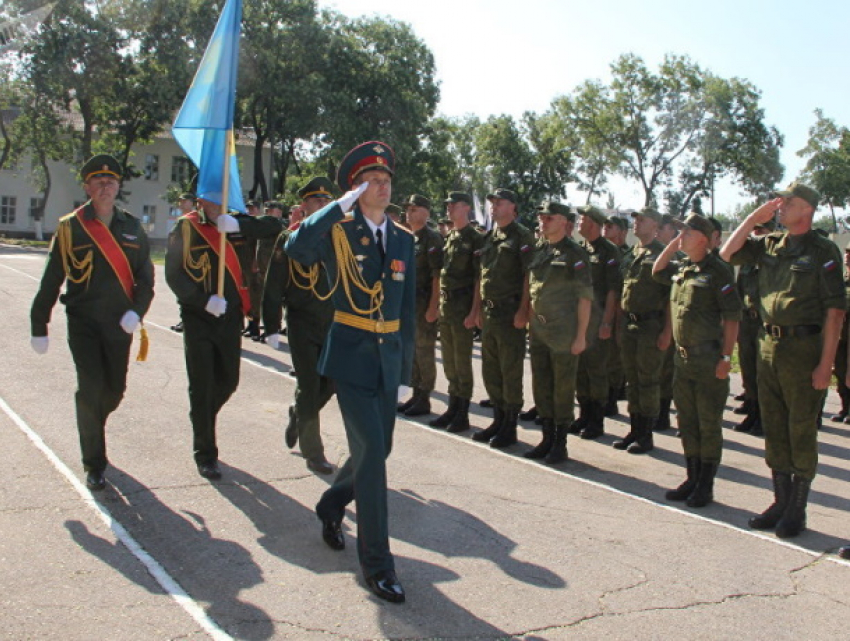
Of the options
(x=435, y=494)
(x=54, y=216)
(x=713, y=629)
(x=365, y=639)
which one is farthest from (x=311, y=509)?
(x=54, y=216)

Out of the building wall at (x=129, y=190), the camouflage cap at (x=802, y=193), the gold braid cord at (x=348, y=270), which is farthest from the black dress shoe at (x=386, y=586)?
the building wall at (x=129, y=190)

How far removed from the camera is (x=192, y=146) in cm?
661

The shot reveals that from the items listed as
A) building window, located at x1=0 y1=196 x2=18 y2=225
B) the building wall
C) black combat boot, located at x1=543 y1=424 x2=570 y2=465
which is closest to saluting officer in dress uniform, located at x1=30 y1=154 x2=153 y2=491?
black combat boot, located at x1=543 y1=424 x2=570 y2=465

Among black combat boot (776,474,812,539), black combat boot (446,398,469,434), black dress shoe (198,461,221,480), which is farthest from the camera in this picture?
black combat boot (446,398,469,434)

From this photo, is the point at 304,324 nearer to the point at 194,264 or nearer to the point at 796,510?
the point at 194,264

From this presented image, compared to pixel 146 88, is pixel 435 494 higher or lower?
lower

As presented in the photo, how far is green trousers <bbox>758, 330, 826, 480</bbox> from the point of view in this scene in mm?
5680

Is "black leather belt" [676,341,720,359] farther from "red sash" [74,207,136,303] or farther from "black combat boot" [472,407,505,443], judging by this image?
"red sash" [74,207,136,303]

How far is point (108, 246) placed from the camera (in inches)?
236

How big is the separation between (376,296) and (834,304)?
2.96m

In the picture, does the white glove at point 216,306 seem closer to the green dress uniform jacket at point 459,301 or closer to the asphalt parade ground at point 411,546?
the asphalt parade ground at point 411,546

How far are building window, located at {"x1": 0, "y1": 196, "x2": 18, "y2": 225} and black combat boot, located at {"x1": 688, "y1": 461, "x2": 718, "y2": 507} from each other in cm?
6415

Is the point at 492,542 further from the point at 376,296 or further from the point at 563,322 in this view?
the point at 563,322

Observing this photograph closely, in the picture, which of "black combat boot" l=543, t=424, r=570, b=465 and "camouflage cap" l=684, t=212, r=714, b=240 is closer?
"camouflage cap" l=684, t=212, r=714, b=240
